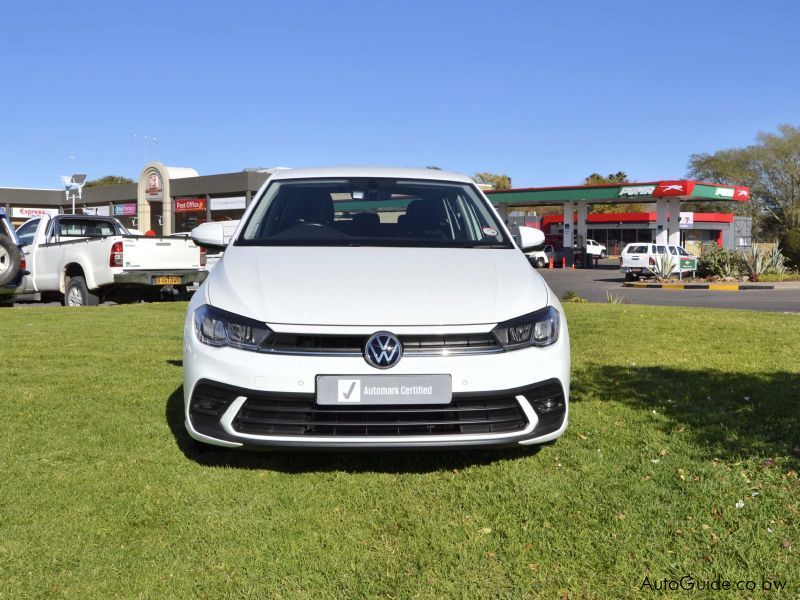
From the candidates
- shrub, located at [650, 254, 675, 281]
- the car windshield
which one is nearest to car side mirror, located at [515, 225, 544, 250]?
the car windshield

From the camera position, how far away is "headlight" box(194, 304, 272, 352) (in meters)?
3.36

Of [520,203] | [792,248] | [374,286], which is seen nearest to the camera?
[374,286]

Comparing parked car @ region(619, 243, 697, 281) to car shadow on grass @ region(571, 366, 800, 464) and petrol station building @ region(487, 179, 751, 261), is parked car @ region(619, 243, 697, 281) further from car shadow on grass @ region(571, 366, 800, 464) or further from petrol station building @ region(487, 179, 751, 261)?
car shadow on grass @ region(571, 366, 800, 464)

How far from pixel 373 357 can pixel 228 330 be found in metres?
0.71

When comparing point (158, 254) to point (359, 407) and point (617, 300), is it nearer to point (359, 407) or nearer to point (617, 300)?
point (617, 300)

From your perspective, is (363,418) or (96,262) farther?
(96,262)

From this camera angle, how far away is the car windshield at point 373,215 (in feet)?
14.7

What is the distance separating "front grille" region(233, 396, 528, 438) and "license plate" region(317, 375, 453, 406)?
40mm

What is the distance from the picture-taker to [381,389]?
327 centimetres

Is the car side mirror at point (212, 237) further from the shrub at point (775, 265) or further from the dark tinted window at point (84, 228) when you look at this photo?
the shrub at point (775, 265)

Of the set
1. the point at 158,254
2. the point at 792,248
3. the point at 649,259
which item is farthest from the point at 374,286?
the point at 792,248

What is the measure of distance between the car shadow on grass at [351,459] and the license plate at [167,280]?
30.6 ft

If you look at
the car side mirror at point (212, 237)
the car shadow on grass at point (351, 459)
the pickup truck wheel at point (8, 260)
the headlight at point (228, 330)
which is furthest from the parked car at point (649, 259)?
the headlight at point (228, 330)

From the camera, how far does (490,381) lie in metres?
3.32
